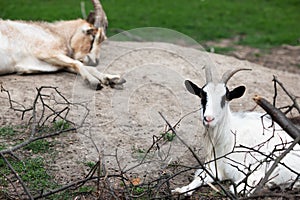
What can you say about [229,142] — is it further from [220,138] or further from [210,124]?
[210,124]

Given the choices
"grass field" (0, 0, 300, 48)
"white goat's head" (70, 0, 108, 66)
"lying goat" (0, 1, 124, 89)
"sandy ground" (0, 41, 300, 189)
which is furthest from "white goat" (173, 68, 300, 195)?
"grass field" (0, 0, 300, 48)

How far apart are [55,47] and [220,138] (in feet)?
12.9

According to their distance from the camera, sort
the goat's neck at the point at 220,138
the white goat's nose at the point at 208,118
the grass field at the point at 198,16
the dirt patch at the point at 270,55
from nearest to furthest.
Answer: the white goat's nose at the point at 208,118, the goat's neck at the point at 220,138, the dirt patch at the point at 270,55, the grass field at the point at 198,16

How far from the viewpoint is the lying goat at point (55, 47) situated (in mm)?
8523

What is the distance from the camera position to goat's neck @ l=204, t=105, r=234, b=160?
588cm

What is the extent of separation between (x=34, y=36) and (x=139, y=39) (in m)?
3.18

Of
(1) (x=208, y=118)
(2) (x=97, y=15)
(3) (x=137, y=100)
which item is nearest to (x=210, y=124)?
(1) (x=208, y=118)

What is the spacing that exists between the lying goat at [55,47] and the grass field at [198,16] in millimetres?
3502

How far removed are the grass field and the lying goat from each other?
3502 millimetres

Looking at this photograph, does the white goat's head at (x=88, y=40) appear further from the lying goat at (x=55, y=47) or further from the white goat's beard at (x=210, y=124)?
the white goat's beard at (x=210, y=124)

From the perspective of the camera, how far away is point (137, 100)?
780cm

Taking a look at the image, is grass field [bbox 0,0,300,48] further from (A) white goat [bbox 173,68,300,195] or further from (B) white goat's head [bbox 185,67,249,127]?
(B) white goat's head [bbox 185,67,249,127]

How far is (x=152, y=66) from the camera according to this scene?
9.27 meters

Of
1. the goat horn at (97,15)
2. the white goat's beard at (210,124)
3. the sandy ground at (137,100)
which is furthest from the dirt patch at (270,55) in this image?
the white goat's beard at (210,124)
